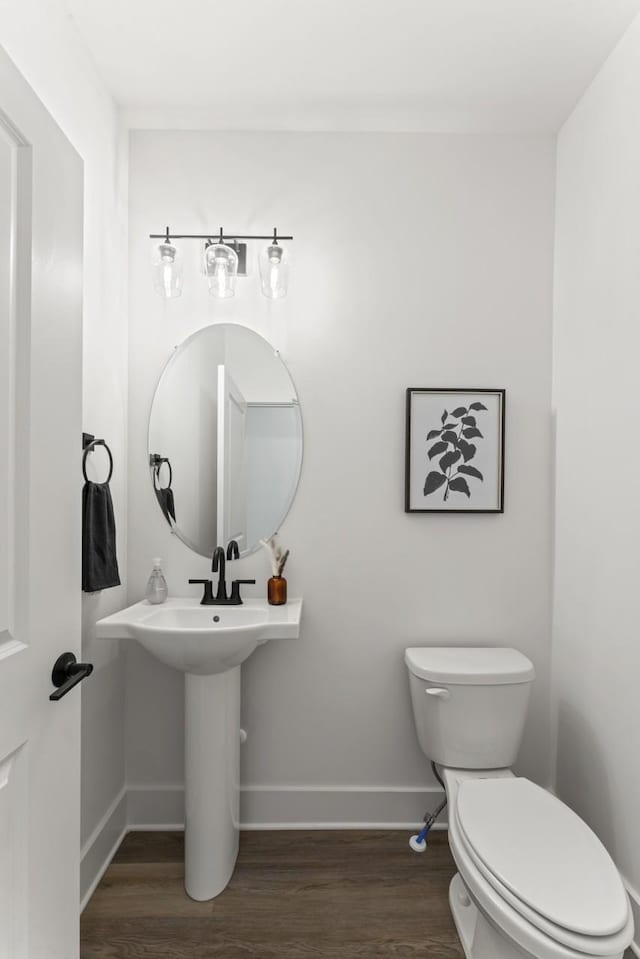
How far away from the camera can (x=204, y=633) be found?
1791mm

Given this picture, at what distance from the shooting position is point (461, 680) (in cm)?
203

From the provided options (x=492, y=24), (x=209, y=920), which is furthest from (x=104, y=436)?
(x=492, y=24)

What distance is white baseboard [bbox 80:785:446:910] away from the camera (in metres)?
2.35

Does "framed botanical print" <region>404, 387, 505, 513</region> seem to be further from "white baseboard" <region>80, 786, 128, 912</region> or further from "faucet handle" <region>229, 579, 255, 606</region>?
"white baseboard" <region>80, 786, 128, 912</region>

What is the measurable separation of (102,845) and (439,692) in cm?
121

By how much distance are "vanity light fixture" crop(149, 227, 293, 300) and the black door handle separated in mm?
1402

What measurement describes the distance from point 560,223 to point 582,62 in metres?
0.50

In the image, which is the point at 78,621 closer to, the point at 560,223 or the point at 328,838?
the point at 328,838

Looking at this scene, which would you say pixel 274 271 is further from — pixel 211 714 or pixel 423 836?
pixel 423 836

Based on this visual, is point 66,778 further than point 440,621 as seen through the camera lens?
No

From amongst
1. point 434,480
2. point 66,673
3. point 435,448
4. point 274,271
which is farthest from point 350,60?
point 66,673

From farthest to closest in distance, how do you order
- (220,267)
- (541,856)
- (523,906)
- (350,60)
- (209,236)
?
(209,236) → (220,267) → (350,60) → (541,856) → (523,906)

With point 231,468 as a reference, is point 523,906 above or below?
below

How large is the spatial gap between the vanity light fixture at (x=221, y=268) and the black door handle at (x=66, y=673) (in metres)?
1.40
